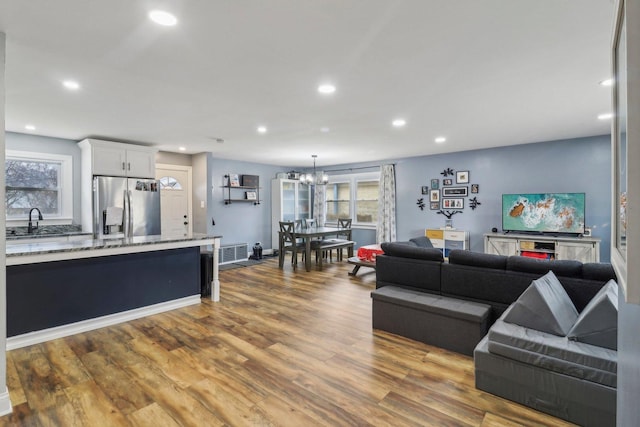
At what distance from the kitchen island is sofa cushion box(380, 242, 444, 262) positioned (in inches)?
89.9

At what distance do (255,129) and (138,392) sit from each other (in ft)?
11.2

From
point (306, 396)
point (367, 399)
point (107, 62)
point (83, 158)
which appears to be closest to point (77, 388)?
point (306, 396)

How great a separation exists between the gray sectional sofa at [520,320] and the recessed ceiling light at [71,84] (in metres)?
3.39

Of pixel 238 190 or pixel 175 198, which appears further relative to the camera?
pixel 238 190

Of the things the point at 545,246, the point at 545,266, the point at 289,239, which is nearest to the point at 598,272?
the point at 545,266

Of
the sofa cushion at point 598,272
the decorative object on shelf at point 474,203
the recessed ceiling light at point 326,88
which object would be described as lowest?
the sofa cushion at point 598,272

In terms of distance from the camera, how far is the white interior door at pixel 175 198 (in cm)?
652

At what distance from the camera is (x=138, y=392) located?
7.45ft

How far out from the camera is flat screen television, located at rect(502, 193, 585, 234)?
17.0 feet

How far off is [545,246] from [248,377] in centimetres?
520

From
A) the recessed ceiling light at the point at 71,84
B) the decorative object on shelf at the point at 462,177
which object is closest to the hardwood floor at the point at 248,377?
the recessed ceiling light at the point at 71,84

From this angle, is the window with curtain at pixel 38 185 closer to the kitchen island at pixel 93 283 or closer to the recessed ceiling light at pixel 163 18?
the kitchen island at pixel 93 283

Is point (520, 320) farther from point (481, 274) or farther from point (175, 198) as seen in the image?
point (175, 198)

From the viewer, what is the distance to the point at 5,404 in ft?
6.79
